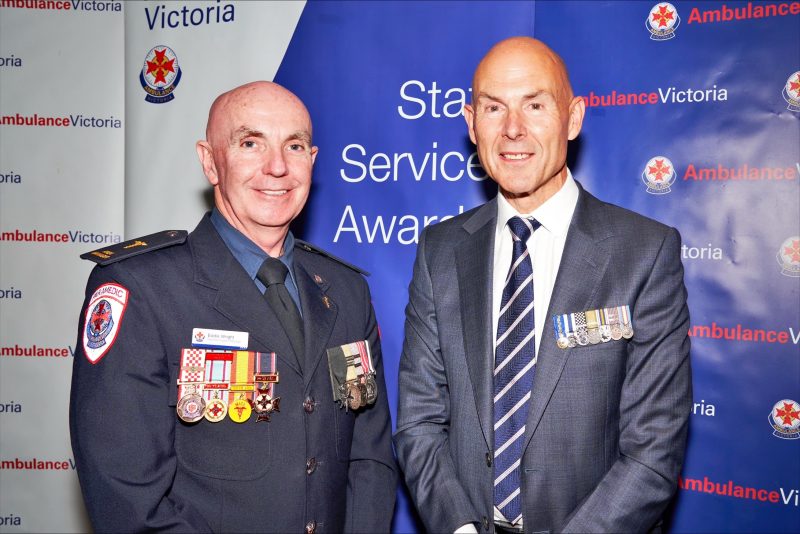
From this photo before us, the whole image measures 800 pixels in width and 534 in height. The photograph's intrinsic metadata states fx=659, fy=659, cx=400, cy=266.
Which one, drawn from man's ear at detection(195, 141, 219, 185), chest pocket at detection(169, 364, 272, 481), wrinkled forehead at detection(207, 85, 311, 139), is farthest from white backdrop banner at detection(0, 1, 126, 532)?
chest pocket at detection(169, 364, 272, 481)

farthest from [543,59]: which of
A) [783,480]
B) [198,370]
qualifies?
[783,480]

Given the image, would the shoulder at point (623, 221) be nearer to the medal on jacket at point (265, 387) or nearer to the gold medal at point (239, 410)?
the medal on jacket at point (265, 387)

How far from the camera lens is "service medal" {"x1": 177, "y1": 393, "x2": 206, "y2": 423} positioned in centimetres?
179

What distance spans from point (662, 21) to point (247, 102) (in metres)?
1.78

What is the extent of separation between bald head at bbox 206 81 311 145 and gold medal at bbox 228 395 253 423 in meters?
0.80

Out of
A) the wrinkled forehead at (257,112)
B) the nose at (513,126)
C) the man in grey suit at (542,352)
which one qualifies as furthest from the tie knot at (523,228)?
the wrinkled forehead at (257,112)

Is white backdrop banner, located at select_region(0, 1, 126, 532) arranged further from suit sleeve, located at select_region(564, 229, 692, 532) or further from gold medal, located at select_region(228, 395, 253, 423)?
suit sleeve, located at select_region(564, 229, 692, 532)

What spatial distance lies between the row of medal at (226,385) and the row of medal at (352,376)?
0.69ft

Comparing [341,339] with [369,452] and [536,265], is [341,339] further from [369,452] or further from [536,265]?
[536,265]

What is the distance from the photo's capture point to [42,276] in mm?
3428

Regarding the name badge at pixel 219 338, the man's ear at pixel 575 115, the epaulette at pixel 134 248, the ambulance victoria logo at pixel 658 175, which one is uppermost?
the man's ear at pixel 575 115

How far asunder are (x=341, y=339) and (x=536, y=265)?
2.17 ft

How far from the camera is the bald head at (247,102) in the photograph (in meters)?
2.03

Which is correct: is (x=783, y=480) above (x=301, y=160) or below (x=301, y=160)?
below
